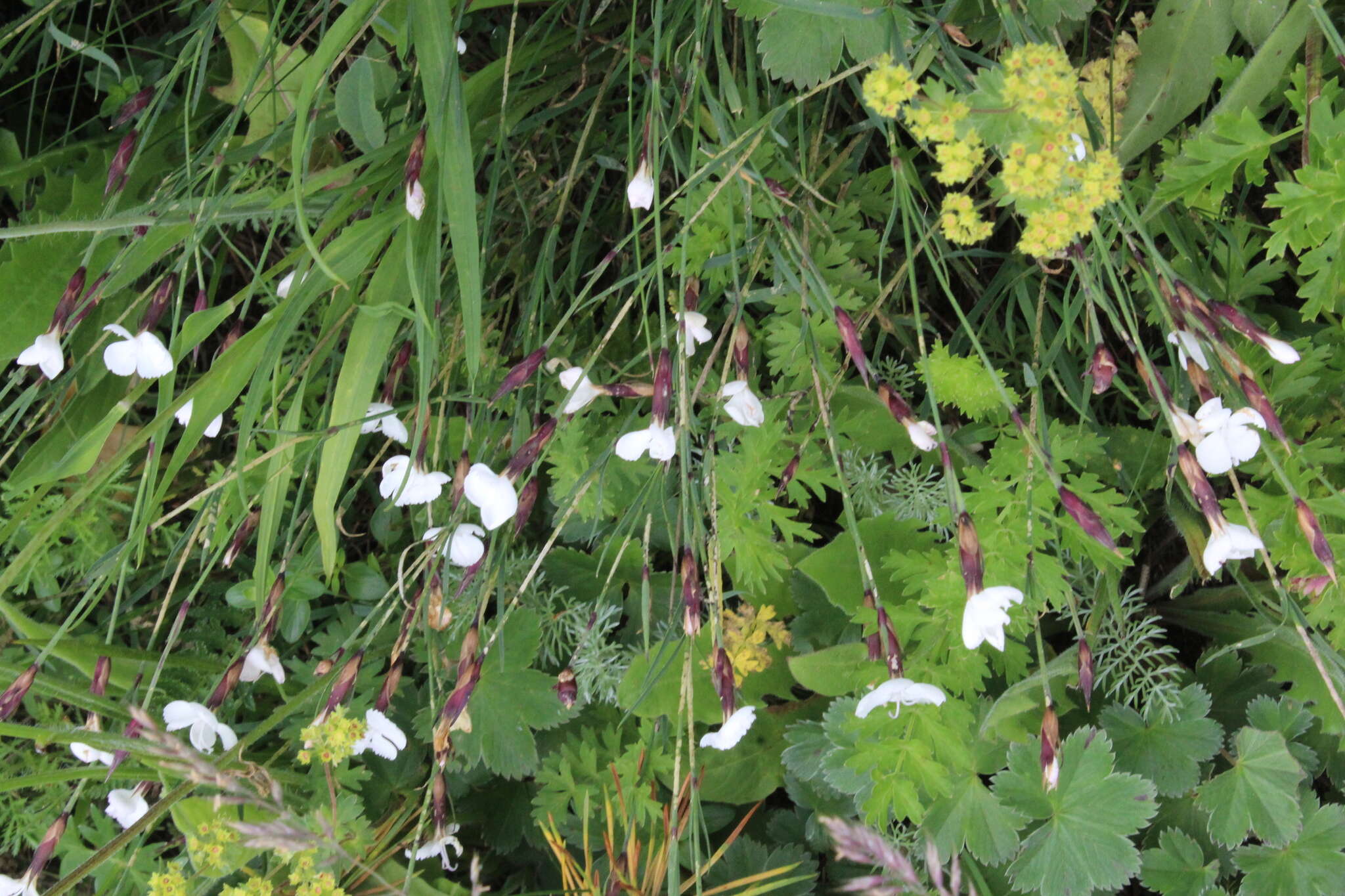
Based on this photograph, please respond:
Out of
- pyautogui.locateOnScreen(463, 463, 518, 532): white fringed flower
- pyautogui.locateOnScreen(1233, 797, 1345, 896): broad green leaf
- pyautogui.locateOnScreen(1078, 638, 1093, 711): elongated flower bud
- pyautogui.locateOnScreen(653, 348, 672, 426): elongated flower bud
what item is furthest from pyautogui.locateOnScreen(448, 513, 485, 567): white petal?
pyautogui.locateOnScreen(1233, 797, 1345, 896): broad green leaf

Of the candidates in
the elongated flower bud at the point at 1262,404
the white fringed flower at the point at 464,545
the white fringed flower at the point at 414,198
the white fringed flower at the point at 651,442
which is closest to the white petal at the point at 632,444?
the white fringed flower at the point at 651,442

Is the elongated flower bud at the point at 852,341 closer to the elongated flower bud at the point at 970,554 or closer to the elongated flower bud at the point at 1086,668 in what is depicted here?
the elongated flower bud at the point at 970,554

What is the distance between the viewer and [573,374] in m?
1.28

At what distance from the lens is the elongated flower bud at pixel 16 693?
4.15 ft

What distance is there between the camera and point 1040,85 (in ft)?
2.92

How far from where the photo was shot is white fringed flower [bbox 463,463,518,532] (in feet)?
3.86

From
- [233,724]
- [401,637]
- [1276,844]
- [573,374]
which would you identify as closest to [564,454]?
[573,374]

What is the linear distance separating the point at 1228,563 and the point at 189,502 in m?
1.60

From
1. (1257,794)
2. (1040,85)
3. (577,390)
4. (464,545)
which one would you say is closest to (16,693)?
(464,545)

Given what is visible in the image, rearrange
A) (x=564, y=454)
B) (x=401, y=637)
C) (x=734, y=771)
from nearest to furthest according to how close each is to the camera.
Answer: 1. (x=401, y=637)
2. (x=564, y=454)
3. (x=734, y=771)

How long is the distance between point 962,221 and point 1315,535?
541 mm

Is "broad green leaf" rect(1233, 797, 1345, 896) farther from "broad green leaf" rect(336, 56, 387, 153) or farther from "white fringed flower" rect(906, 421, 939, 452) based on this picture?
"broad green leaf" rect(336, 56, 387, 153)

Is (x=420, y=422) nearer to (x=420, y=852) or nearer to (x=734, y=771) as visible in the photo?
(x=420, y=852)

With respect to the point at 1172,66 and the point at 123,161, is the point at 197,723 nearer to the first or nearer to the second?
the point at 123,161
